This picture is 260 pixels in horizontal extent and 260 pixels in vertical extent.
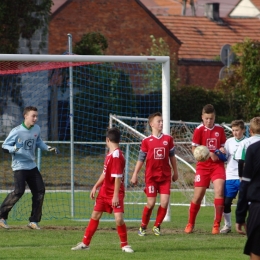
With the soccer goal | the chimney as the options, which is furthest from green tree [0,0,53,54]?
the chimney

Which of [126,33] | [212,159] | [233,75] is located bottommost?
[212,159]

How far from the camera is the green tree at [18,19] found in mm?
27480

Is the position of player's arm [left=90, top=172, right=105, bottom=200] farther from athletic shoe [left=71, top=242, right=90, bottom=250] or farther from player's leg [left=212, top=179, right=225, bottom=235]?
player's leg [left=212, top=179, right=225, bottom=235]

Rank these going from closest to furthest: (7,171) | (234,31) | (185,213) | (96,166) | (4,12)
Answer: (185,213), (96,166), (7,171), (4,12), (234,31)

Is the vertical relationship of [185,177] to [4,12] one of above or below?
below

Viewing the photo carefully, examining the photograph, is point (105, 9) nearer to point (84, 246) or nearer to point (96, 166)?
point (96, 166)

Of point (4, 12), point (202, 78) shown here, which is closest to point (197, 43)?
point (202, 78)

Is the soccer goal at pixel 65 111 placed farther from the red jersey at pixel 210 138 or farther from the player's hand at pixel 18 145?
the red jersey at pixel 210 138

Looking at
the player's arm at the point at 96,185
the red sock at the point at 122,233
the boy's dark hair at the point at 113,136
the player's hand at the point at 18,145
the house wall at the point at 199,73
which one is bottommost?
the red sock at the point at 122,233

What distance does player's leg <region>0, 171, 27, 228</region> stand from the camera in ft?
42.2

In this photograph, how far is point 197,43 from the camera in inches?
2029

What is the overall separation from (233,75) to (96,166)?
17.9 metres

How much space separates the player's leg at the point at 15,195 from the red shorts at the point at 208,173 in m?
2.65

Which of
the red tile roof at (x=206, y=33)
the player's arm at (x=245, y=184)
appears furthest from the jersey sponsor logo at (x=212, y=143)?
the red tile roof at (x=206, y=33)
